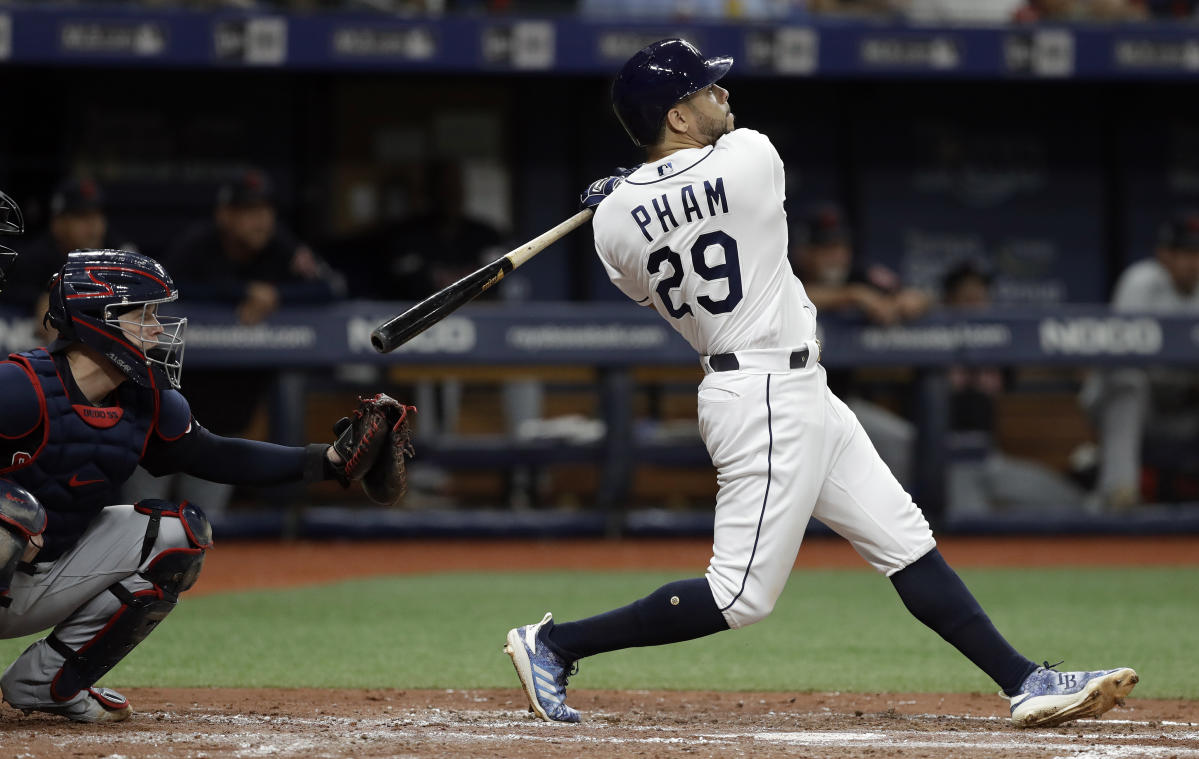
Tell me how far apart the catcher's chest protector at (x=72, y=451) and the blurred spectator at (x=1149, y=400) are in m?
6.05

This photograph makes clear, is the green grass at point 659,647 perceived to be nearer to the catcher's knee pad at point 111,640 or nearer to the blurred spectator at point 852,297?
the catcher's knee pad at point 111,640

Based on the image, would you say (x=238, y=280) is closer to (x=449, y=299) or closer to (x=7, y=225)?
(x=7, y=225)

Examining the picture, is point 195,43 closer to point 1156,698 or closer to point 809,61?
point 809,61

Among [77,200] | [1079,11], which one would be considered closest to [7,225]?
[77,200]

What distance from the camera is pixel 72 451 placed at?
3.50 meters

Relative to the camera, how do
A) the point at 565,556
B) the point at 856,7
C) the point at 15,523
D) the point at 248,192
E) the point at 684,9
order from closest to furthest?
1. the point at 15,523
2. the point at 248,192
3. the point at 565,556
4. the point at 684,9
5. the point at 856,7

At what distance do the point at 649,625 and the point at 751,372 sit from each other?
26.1 inches

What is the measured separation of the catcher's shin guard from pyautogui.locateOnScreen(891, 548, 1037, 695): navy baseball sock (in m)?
1.73

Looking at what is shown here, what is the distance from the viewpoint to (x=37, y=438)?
3457 mm

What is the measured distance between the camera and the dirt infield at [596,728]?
325cm

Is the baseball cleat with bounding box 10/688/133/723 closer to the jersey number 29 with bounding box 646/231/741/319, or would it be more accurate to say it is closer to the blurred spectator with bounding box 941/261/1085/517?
the jersey number 29 with bounding box 646/231/741/319

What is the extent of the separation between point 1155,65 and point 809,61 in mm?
2225

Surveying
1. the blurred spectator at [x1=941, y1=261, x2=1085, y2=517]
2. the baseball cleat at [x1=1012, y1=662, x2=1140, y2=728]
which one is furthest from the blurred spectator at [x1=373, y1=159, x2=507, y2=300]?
the baseball cleat at [x1=1012, y1=662, x2=1140, y2=728]

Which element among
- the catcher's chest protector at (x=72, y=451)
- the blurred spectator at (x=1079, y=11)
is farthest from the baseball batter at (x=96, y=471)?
the blurred spectator at (x=1079, y=11)
